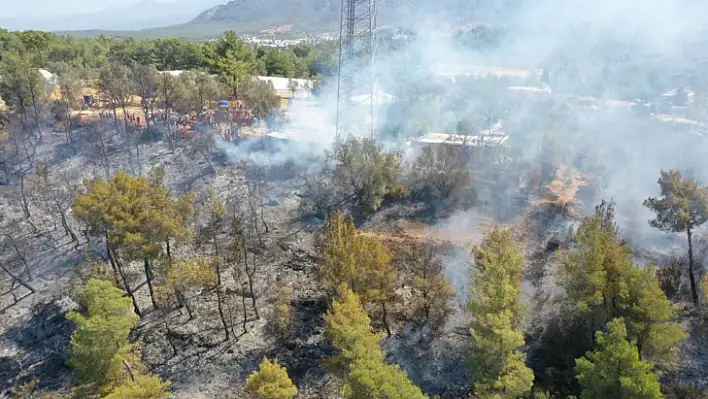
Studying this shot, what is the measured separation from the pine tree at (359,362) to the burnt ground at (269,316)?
3.15 m

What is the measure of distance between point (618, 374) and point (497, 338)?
10.0 feet

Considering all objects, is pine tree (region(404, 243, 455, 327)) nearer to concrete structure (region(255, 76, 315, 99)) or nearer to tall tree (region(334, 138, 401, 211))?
tall tree (region(334, 138, 401, 211))

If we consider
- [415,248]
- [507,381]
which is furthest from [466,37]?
[507,381]

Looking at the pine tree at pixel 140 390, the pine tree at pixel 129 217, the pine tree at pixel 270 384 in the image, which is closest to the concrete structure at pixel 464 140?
the pine tree at pixel 129 217

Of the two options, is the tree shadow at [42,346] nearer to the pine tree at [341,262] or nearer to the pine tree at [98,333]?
the pine tree at [98,333]

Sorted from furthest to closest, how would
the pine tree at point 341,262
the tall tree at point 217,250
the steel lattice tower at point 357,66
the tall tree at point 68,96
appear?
the tall tree at point 68,96
the steel lattice tower at point 357,66
the tall tree at point 217,250
the pine tree at point 341,262

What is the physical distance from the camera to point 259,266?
22562 millimetres

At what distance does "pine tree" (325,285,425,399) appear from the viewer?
1224 cm

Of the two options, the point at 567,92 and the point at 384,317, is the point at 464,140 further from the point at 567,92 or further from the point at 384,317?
the point at 567,92

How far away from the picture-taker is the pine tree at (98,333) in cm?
1373

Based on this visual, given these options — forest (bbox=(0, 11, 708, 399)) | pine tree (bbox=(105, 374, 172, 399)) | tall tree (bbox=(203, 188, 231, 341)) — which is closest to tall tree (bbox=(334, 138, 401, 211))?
forest (bbox=(0, 11, 708, 399))

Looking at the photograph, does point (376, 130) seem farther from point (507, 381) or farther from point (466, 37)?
point (466, 37)

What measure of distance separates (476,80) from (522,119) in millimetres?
12146

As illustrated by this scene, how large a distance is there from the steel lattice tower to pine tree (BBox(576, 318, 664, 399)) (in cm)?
1963
